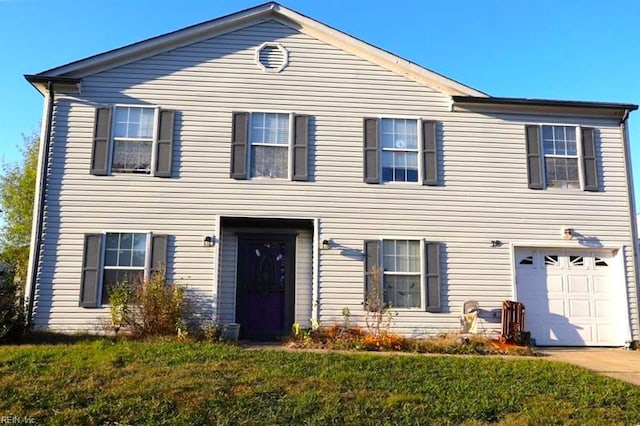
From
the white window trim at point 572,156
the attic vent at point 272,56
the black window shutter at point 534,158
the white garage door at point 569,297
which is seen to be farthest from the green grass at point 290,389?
the attic vent at point 272,56

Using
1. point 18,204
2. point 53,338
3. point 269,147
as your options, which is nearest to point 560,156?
point 269,147

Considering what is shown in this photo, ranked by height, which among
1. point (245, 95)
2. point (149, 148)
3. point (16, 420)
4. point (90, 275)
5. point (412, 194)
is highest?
point (245, 95)

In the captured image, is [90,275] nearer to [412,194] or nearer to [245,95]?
[245,95]

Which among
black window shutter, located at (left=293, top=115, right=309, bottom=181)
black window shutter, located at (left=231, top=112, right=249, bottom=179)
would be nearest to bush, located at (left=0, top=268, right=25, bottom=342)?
black window shutter, located at (left=231, top=112, right=249, bottom=179)

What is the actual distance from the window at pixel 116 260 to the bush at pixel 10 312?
42.8 inches

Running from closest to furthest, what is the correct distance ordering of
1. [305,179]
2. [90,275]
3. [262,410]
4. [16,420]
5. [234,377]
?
[16,420] < [262,410] < [234,377] < [90,275] < [305,179]

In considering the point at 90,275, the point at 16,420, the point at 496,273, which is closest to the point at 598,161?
the point at 496,273

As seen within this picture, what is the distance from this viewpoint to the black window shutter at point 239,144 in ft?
33.8

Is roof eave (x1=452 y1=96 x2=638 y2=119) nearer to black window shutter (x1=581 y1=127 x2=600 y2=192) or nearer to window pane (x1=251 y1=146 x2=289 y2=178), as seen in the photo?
black window shutter (x1=581 y1=127 x2=600 y2=192)

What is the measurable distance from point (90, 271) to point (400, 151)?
6.36 metres

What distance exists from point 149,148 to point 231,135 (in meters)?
1.60

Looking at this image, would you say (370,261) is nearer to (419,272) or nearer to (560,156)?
Result: (419,272)

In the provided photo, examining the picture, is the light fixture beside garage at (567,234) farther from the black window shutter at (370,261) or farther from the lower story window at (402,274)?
the black window shutter at (370,261)

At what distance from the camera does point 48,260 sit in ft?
31.9
